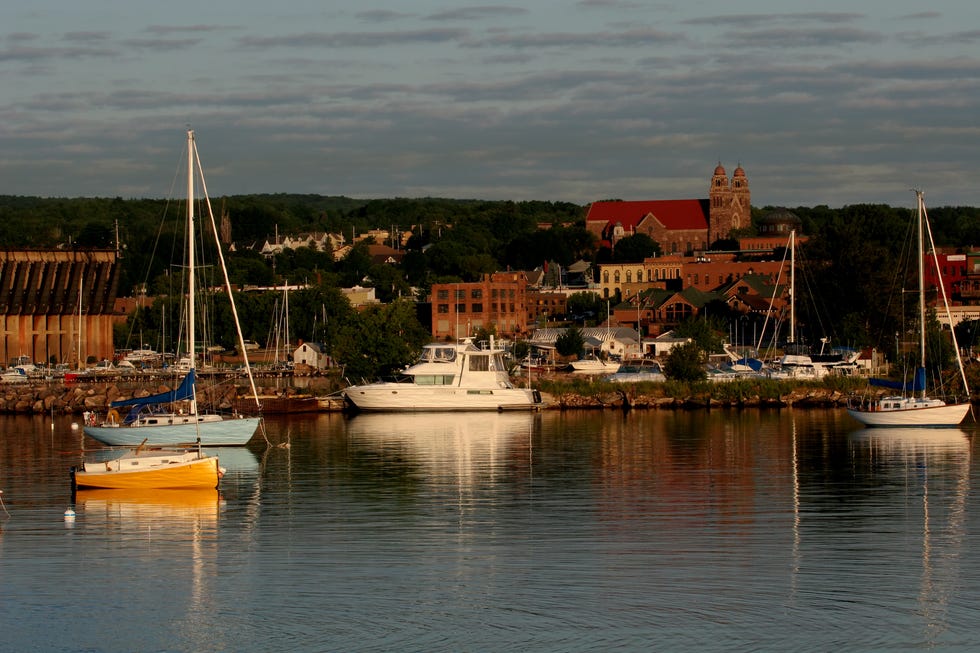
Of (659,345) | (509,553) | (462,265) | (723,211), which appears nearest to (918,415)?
(509,553)

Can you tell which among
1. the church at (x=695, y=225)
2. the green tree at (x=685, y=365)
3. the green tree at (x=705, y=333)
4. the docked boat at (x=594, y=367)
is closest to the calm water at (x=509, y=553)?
the green tree at (x=685, y=365)

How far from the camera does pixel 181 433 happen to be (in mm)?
47156

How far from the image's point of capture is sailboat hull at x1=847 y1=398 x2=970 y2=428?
186 ft

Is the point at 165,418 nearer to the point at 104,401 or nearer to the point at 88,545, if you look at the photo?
the point at 88,545

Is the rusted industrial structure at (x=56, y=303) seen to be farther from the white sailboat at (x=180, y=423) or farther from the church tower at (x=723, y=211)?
the church tower at (x=723, y=211)

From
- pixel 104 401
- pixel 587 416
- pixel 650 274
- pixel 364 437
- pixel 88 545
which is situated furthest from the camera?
pixel 650 274

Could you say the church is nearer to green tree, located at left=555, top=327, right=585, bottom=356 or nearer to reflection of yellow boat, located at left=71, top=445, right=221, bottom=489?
green tree, located at left=555, top=327, right=585, bottom=356

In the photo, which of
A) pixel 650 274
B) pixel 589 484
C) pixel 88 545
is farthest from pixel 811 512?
pixel 650 274

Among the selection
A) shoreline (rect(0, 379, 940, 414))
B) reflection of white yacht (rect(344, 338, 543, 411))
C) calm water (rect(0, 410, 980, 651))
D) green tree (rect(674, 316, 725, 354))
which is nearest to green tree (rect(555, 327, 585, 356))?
green tree (rect(674, 316, 725, 354))

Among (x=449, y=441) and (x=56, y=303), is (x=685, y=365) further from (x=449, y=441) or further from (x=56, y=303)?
(x=56, y=303)

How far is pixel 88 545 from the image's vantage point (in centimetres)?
3089

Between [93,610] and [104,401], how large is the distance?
47758 mm

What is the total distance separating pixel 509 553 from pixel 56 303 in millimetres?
88172

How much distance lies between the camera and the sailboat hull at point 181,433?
154 ft
